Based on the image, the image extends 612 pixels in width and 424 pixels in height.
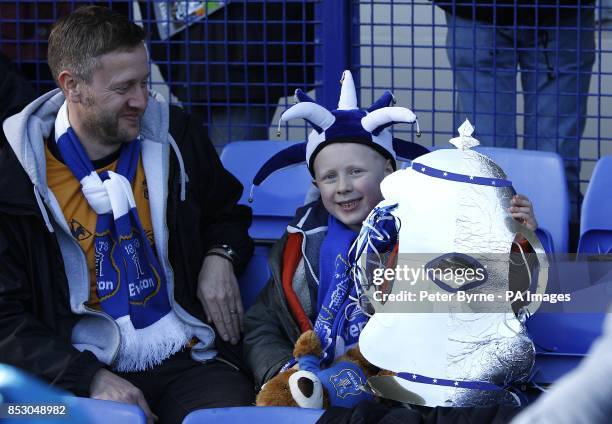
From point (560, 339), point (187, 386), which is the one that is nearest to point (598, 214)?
point (560, 339)

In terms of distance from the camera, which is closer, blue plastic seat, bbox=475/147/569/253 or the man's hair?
A: the man's hair

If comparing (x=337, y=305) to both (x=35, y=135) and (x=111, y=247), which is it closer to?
(x=111, y=247)

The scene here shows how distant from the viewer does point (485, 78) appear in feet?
12.9

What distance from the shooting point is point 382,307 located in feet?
7.86

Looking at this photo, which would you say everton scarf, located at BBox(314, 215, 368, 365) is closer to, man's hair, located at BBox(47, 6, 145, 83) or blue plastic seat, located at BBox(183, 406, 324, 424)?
blue plastic seat, located at BBox(183, 406, 324, 424)

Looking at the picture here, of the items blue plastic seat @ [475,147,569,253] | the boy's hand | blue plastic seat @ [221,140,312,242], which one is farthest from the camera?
blue plastic seat @ [221,140,312,242]

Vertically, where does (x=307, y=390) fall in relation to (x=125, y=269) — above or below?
below

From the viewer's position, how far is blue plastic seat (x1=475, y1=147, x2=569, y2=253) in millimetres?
3152

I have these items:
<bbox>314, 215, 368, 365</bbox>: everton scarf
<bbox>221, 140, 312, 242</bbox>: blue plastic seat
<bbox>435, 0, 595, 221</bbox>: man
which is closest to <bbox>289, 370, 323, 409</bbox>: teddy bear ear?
<bbox>314, 215, 368, 365</bbox>: everton scarf

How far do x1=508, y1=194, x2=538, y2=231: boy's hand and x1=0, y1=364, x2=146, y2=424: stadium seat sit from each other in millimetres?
895

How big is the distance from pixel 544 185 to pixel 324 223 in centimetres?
72

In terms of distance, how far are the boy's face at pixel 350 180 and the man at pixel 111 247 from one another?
404mm

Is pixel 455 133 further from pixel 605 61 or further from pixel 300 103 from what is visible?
pixel 300 103

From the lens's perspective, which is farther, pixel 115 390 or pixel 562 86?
pixel 562 86
